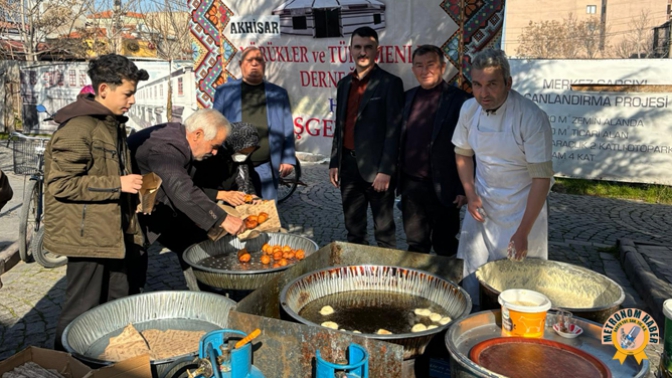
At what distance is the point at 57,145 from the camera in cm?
359

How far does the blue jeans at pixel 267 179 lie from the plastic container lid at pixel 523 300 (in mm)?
3315

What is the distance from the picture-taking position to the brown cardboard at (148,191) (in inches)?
147

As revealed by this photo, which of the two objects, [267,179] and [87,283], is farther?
[267,179]

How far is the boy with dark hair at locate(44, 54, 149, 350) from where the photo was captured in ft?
11.8

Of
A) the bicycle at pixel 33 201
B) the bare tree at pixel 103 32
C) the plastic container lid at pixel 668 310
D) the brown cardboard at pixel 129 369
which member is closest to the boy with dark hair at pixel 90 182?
the brown cardboard at pixel 129 369

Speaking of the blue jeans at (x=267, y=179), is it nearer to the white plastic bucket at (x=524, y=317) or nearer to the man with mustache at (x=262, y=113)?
the man with mustache at (x=262, y=113)

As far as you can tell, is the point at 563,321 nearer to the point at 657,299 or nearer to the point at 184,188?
the point at 184,188

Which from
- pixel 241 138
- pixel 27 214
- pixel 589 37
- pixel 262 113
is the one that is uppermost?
pixel 589 37

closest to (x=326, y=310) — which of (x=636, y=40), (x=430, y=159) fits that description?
(x=430, y=159)

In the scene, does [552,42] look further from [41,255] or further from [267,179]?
[41,255]

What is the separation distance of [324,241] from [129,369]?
5051 mm

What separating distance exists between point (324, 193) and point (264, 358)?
754 centimetres

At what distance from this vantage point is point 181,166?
414 centimetres

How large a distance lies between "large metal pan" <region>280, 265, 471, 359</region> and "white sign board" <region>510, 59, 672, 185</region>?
8.34 metres
